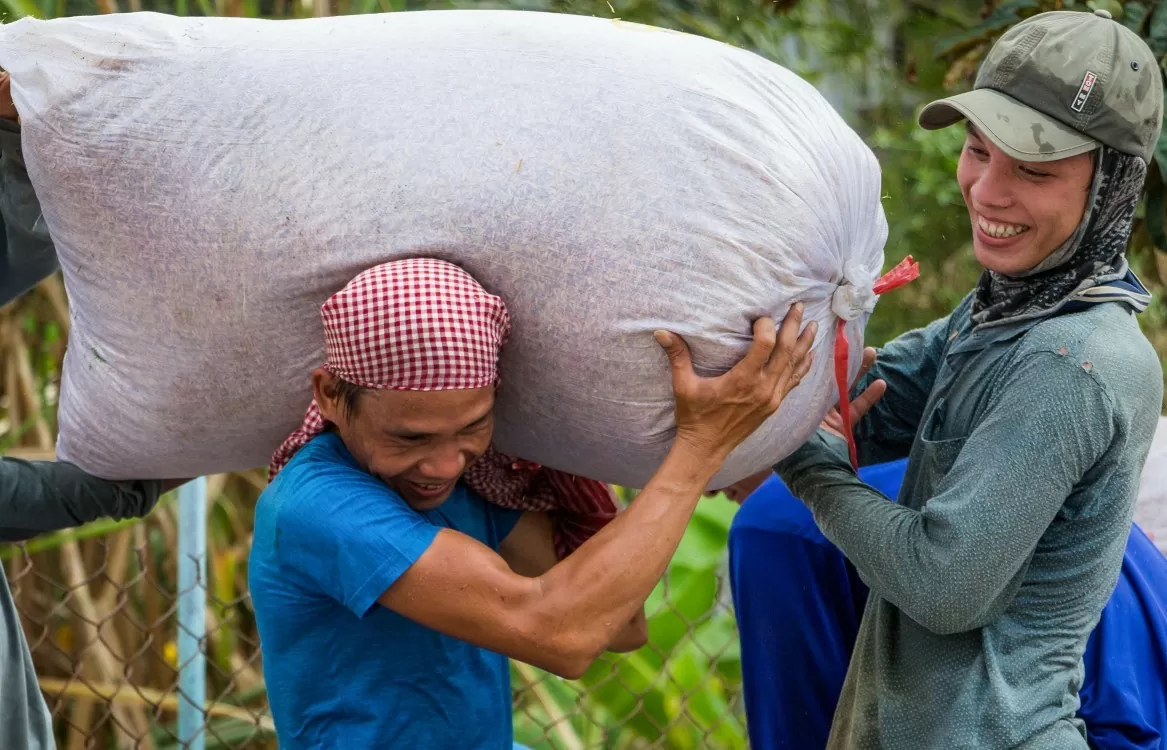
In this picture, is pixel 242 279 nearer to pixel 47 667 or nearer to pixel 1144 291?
pixel 1144 291

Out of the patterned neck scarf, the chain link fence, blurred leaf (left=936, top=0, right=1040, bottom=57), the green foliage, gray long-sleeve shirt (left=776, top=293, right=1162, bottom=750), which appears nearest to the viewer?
gray long-sleeve shirt (left=776, top=293, right=1162, bottom=750)

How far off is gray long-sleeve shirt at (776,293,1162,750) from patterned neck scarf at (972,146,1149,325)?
0.03 metres

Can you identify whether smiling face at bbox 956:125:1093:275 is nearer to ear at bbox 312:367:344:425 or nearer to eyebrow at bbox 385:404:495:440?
eyebrow at bbox 385:404:495:440

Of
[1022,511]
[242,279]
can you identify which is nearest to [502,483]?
[242,279]

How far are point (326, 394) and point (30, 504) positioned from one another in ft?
2.56

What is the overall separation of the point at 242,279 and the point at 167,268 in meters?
0.11

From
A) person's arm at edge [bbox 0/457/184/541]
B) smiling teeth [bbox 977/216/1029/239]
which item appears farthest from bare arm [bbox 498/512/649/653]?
smiling teeth [bbox 977/216/1029/239]

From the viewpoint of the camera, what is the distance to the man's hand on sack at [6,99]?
179 cm

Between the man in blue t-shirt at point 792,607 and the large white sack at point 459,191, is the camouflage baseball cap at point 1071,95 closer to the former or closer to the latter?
the large white sack at point 459,191

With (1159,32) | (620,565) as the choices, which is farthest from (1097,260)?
(1159,32)

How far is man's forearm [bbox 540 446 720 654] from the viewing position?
1572 millimetres

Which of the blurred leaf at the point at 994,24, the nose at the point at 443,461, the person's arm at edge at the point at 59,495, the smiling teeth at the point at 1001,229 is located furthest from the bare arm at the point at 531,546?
the blurred leaf at the point at 994,24

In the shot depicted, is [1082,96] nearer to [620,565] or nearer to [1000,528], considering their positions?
[1000,528]

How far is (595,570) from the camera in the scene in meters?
1.57
